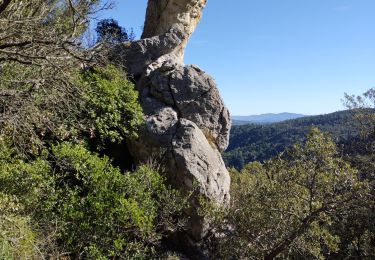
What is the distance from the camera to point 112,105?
17.6 m

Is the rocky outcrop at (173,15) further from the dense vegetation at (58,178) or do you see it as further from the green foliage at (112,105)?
the dense vegetation at (58,178)

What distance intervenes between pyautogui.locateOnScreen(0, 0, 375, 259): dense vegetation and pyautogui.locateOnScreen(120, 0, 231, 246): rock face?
966mm

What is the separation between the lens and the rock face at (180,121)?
1691 centimetres

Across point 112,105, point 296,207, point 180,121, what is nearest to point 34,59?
point 112,105

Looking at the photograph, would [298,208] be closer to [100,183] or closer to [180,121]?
[180,121]

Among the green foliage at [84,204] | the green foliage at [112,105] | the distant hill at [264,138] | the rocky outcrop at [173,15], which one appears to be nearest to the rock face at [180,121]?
the green foliage at [112,105]

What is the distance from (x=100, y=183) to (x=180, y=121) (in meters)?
6.20

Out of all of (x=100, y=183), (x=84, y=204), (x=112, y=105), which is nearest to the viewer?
(x=84, y=204)

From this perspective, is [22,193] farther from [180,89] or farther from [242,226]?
[180,89]

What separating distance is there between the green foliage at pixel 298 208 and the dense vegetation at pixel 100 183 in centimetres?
4

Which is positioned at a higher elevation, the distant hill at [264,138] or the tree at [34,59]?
the tree at [34,59]

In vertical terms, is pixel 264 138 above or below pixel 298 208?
below

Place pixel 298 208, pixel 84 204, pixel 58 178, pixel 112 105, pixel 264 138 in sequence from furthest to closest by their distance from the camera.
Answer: pixel 264 138
pixel 112 105
pixel 298 208
pixel 58 178
pixel 84 204

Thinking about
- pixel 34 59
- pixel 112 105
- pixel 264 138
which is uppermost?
pixel 34 59
